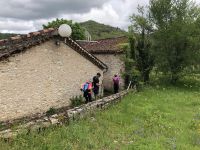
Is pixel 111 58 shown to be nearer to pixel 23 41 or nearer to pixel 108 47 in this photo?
pixel 108 47

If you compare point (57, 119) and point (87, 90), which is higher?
point (87, 90)

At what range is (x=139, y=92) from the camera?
2209 centimetres

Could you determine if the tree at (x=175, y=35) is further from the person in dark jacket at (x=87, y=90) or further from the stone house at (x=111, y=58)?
the person in dark jacket at (x=87, y=90)

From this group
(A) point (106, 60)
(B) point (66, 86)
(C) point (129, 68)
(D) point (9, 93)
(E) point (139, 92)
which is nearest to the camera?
(D) point (9, 93)

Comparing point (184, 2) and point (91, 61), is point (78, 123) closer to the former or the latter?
point (91, 61)

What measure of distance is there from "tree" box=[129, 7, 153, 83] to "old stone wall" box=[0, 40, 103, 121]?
17.5 feet

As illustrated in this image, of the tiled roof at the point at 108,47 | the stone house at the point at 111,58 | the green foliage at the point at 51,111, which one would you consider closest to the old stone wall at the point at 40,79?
the green foliage at the point at 51,111

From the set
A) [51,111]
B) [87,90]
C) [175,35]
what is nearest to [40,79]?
[51,111]

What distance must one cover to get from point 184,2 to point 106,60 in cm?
784

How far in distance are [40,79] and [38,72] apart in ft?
1.38

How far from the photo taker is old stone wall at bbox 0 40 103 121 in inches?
638

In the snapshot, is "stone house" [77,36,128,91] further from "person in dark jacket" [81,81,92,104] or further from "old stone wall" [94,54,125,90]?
"person in dark jacket" [81,81,92,104]

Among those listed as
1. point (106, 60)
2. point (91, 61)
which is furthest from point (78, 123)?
point (106, 60)

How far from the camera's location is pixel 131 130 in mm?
12555
